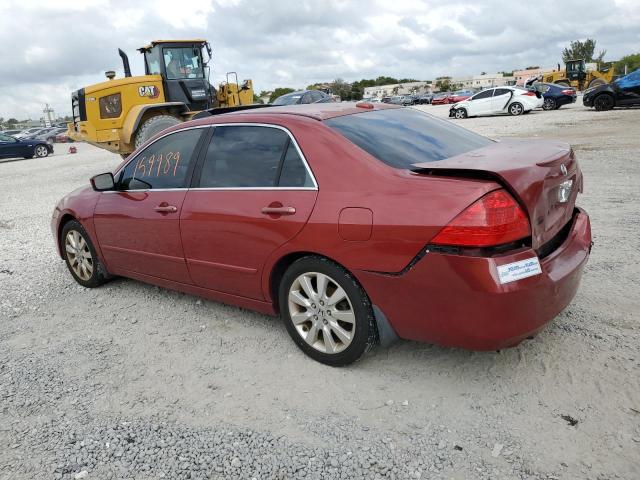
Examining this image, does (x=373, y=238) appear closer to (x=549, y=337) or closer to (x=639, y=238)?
(x=549, y=337)

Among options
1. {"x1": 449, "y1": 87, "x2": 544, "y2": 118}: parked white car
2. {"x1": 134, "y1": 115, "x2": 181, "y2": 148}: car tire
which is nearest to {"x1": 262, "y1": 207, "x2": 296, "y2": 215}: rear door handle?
{"x1": 134, "y1": 115, "x2": 181, "y2": 148}: car tire

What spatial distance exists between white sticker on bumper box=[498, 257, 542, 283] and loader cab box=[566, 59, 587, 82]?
137 ft

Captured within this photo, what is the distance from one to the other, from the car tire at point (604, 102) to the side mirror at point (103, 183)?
76.2ft

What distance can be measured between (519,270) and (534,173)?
55cm

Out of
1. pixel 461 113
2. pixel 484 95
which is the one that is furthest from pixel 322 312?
pixel 461 113

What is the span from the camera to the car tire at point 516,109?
25381mm

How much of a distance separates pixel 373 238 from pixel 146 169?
2.39 metres

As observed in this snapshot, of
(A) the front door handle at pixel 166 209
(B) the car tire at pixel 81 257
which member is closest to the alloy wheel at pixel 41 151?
(B) the car tire at pixel 81 257

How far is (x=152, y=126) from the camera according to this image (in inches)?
484

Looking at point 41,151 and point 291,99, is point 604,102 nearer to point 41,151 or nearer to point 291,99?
point 291,99

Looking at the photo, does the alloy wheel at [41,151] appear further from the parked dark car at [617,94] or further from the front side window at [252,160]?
the front side window at [252,160]

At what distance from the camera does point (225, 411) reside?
2990 millimetres

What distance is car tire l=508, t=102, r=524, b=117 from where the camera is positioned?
2538 cm

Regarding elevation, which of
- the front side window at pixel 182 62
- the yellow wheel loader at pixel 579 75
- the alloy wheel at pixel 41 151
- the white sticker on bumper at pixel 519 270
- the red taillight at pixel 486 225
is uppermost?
the yellow wheel loader at pixel 579 75
